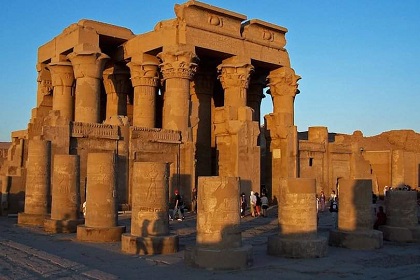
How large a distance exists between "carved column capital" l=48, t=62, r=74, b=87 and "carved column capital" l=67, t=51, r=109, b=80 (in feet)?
7.83

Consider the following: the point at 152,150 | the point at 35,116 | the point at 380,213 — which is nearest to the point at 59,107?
the point at 35,116

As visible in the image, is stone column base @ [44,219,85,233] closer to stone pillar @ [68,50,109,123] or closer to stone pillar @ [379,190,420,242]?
stone pillar @ [379,190,420,242]

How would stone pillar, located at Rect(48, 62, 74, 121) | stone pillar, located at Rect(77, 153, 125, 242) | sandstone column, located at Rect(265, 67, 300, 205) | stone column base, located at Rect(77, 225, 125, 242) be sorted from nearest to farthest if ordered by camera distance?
1. stone column base, located at Rect(77, 225, 125, 242)
2. stone pillar, located at Rect(77, 153, 125, 242)
3. sandstone column, located at Rect(265, 67, 300, 205)
4. stone pillar, located at Rect(48, 62, 74, 121)

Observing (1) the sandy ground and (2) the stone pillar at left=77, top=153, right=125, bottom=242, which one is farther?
(2) the stone pillar at left=77, top=153, right=125, bottom=242

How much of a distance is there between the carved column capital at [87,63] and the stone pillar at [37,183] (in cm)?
865

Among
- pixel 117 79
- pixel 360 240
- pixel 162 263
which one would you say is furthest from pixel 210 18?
pixel 162 263

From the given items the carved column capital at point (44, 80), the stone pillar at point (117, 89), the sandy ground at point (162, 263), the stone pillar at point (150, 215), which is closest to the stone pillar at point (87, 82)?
the stone pillar at point (117, 89)

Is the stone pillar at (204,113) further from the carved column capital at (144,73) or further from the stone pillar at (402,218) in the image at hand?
the stone pillar at (402,218)

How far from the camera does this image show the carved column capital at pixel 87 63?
25406mm

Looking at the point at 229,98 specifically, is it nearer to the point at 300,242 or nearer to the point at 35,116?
the point at 35,116

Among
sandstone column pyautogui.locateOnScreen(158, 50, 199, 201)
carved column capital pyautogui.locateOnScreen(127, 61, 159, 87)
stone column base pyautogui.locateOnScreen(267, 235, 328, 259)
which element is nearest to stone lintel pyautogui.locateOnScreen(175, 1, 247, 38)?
sandstone column pyautogui.locateOnScreen(158, 50, 199, 201)

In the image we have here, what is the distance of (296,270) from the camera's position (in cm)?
959

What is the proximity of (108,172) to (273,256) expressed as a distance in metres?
4.85

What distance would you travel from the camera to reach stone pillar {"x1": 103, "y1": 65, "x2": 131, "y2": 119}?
101ft
